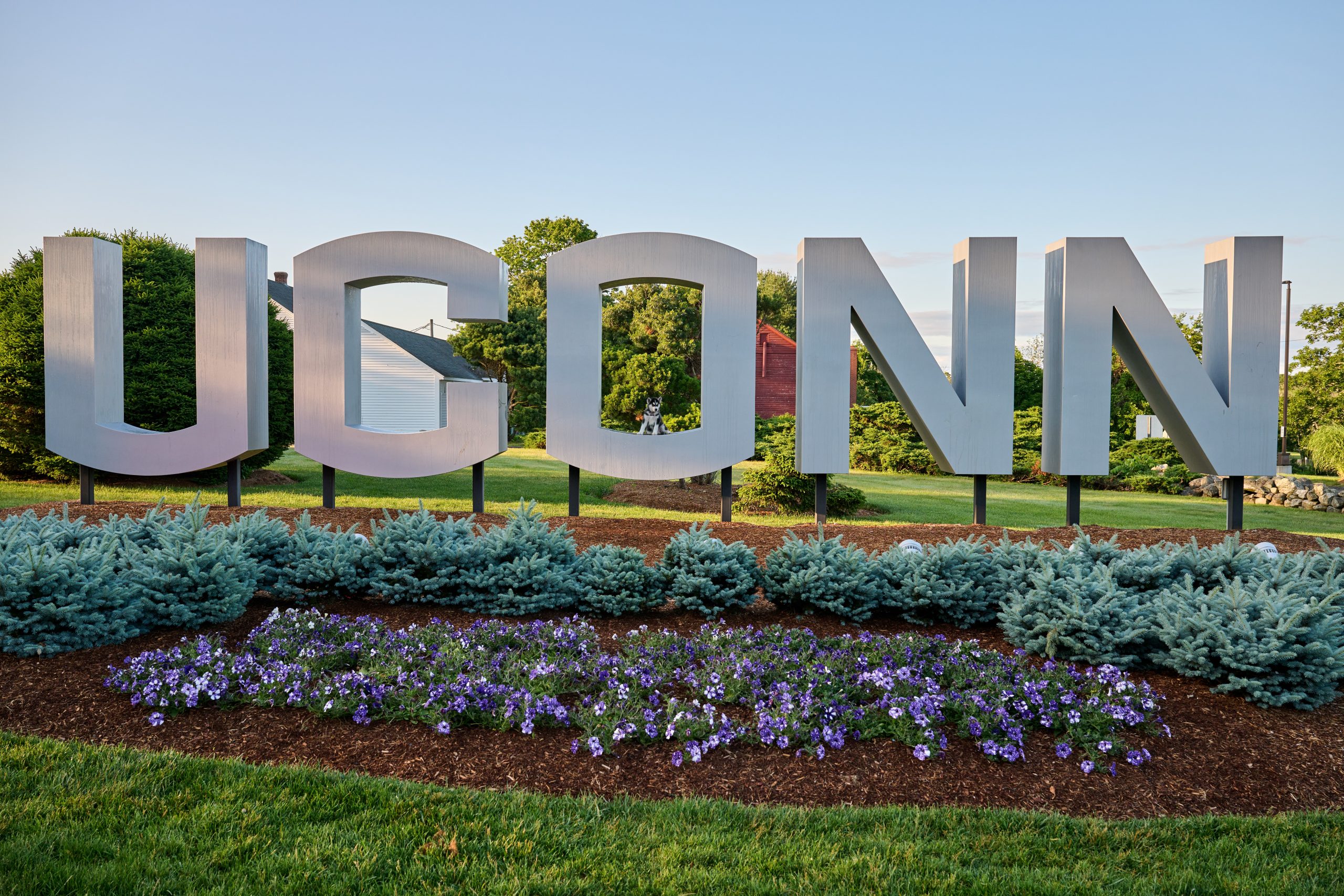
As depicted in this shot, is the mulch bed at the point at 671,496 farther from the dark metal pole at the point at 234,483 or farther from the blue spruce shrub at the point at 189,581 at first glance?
the blue spruce shrub at the point at 189,581

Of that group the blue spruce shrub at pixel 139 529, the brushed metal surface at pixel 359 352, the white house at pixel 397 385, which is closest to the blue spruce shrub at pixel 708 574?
the blue spruce shrub at pixel 139 529

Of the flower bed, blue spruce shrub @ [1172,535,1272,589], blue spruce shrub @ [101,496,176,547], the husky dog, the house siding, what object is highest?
the house siding

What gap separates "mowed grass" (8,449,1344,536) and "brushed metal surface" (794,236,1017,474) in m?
2.21

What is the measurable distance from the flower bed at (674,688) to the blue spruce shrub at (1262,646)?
1.49 ft

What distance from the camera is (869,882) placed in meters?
2.88

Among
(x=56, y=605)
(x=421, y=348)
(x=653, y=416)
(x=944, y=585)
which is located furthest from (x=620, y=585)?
(x=421, y=348)

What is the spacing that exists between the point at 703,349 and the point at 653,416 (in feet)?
43.3

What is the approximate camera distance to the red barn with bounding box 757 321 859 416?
3825cm

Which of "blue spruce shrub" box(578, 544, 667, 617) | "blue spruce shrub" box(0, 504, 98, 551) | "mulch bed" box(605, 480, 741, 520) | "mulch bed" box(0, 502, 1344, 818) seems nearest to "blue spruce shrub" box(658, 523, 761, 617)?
"blue spruce shrub" box(578, 544, 667, 617)

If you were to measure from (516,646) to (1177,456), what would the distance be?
2024 centimetres

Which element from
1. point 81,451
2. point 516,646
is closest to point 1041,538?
point 516,646

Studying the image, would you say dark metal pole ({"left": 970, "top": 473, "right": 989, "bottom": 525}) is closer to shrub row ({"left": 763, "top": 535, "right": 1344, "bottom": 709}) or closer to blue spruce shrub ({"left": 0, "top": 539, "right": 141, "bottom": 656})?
shrub row ({"left": 763, "top": 535, "right": 1344, "bottom": 709})

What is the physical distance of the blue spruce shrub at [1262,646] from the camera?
14.6ft

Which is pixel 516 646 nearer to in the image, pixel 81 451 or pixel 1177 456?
pixel 81 451
